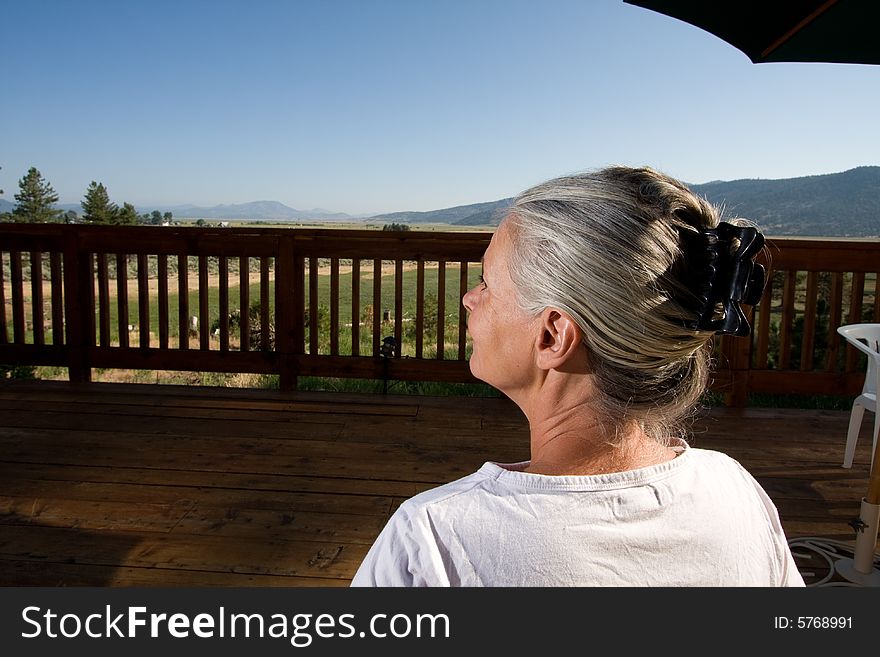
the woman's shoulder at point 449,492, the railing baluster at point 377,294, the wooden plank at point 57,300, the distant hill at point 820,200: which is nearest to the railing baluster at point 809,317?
the distant hill at point 820,200

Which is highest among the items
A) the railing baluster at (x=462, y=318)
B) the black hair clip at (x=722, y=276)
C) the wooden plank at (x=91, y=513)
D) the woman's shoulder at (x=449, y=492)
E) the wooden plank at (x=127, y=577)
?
the black hair clip at (x=722, y=276)

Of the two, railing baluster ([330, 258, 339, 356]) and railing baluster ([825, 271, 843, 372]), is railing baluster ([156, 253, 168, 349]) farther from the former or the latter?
railing baluster ([825, 271, 843, 372])

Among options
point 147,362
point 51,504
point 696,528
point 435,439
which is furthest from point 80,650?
point 147,362

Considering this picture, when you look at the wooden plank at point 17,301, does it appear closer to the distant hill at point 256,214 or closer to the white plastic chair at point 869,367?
the distant hill at point 256,214

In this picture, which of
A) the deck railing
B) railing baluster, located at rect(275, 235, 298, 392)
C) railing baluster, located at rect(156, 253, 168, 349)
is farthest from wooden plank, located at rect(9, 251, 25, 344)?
railing baluster, located at rect(275, 235, 298, 392)

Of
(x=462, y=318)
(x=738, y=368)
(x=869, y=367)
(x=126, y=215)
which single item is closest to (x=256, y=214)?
(x=126, y=215)

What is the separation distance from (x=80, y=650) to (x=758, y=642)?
89 centimetres

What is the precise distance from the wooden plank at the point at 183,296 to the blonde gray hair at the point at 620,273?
12.4 ft

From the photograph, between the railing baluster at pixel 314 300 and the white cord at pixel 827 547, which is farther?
the railing baluster at pixel 314 300

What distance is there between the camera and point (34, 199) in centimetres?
1072

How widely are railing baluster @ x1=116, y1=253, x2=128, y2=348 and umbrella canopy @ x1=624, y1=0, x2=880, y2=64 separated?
3.40 metres

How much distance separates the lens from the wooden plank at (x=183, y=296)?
4.12 meters

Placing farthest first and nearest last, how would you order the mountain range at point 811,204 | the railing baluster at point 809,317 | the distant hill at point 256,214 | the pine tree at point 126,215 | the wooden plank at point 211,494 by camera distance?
the pine tree at point 126,215, the mountain range at point 811,204, the distant hill at point 256,214, the railing baluster at point 809,317, the wooden plank at point 211,494

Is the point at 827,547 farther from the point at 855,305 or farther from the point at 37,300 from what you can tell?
the point at 37,300
